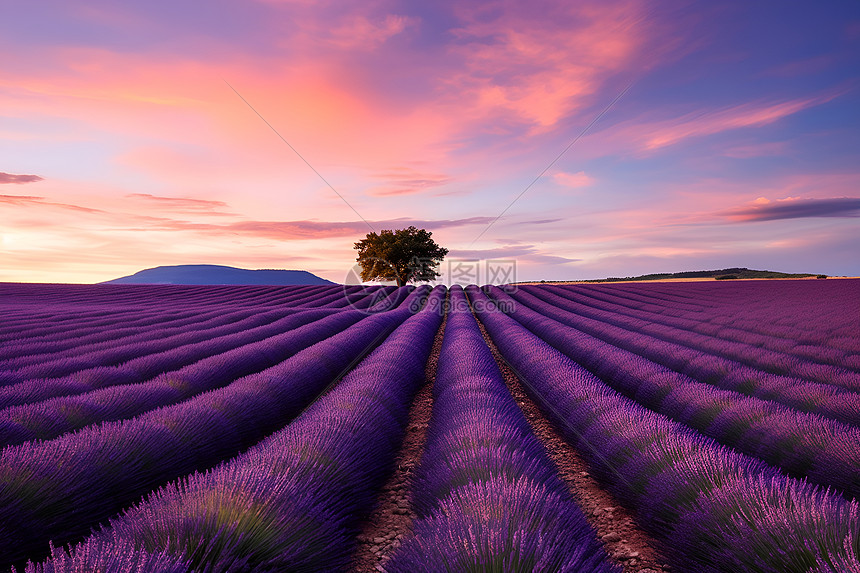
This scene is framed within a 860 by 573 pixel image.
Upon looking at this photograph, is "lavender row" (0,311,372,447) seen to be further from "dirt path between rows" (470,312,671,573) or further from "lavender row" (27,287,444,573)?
"dirt path between rows" (470,312,671,573)

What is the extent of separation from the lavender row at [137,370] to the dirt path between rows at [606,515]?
421 cm

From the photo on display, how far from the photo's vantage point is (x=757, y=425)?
10.7 feet

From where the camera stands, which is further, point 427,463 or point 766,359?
point 766,359

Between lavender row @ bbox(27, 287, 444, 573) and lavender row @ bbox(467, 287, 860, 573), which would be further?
lavender row @ bbox(467, 287, 860, 573)

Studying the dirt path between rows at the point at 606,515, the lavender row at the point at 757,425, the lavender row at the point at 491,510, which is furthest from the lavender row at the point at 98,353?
the lavender row at the point at 757,425

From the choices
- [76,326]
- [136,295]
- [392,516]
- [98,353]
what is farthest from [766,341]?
[136,295]

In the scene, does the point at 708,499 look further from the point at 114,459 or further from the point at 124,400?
the point at 124,400

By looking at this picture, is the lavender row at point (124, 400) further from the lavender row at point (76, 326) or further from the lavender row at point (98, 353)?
the lavender row at point (76, 326)

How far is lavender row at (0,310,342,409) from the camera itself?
13.6 ft

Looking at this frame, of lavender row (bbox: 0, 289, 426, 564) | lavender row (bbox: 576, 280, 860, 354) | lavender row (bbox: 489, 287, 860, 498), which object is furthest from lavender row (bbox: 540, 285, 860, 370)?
lavender row (bbox: 0, 289, 426, 564)

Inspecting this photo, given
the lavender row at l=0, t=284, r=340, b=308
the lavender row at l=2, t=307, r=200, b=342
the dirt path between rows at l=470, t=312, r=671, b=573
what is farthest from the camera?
the lavender row at l=0, t=284, r=340, b=308

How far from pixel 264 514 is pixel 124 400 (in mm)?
3106

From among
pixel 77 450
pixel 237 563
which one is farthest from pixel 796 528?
pixel 77 450

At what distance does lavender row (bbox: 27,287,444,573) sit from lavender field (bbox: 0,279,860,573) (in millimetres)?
11
